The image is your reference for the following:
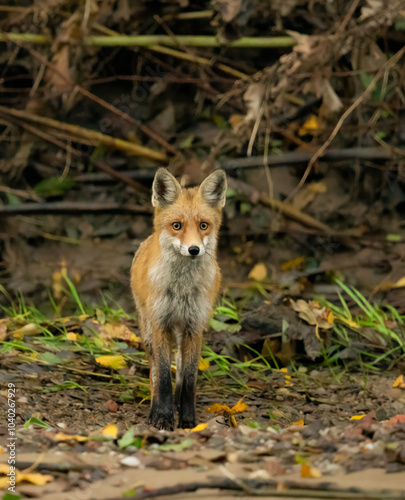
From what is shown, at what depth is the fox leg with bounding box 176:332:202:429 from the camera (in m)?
4.82

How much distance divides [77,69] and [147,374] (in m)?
4.01

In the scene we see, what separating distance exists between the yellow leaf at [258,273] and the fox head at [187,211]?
3170 millimetres

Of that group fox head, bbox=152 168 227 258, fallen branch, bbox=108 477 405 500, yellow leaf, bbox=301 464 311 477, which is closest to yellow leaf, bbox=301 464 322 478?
yellow leaf, bbox=301 464 311 477

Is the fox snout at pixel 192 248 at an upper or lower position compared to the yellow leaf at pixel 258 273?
upper

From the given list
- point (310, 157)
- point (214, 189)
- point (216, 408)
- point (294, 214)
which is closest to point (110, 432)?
point (216, 408)

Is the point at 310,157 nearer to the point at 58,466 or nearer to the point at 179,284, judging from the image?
the point at 179,284

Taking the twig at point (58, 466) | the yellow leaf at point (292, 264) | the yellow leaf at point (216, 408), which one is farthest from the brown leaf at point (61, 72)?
the twig at point (58, 466)

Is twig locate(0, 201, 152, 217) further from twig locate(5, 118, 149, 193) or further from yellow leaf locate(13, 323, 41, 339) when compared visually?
yellow leaf locate(13, 323, 41, 339)

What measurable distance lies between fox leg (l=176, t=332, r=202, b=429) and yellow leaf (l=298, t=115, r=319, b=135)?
407 cm

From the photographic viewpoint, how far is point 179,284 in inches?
194

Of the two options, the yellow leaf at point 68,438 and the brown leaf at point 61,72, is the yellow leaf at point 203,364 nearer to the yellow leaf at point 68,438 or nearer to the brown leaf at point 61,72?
the yellow leaf at point 68,438

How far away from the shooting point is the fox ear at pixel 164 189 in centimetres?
489

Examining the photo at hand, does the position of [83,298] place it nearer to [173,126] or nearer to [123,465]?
[173,126]

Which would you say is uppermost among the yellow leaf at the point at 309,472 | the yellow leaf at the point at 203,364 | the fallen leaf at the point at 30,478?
the yellow leaf at the point at 309,472
